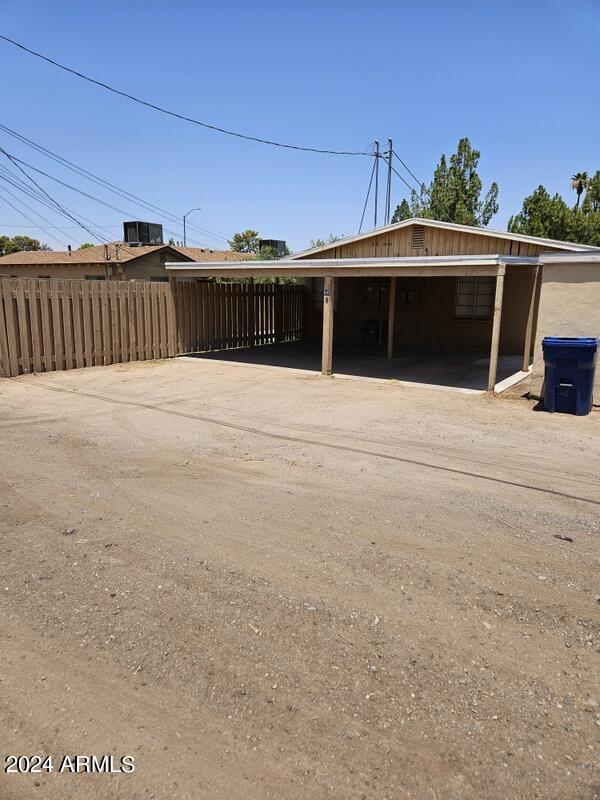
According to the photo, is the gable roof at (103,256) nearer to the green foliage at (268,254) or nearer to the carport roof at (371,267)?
the green foliage at (268,254)

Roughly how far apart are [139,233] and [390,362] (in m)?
19.2

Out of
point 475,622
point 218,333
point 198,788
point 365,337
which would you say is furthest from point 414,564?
point 365,337

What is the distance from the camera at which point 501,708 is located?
238 cm

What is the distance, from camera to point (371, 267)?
436 inches

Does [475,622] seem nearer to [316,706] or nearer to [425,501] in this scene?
[316,706]

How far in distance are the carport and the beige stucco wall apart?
74 cm

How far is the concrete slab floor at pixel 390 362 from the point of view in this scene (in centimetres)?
1195

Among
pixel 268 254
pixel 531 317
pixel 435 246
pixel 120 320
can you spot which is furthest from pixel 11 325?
pixel 268 254

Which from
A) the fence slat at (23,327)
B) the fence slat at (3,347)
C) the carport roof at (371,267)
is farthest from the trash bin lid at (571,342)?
the fence slat at (3,347)

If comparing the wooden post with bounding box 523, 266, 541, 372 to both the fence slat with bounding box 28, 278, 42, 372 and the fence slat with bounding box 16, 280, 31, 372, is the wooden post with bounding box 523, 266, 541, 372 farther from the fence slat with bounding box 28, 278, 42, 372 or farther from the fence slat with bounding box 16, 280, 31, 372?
the fence slat with bounding box 16, 280, 31, 372

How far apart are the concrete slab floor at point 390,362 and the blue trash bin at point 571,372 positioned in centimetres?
238

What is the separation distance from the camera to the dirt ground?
2111 millimetres

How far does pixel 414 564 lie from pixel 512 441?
375 cm

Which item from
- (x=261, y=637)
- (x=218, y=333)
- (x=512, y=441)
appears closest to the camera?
(x=261, y=637)
